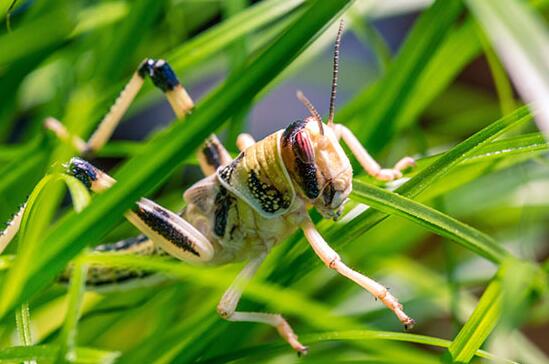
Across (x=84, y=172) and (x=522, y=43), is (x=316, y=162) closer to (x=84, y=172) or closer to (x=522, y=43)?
(x=84, y=172)

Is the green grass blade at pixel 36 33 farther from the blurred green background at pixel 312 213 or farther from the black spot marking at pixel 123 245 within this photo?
the black spot marking at pixel 123 245

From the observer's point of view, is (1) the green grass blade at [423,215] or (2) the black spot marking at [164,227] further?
(2) the black spot marking at [164,227]

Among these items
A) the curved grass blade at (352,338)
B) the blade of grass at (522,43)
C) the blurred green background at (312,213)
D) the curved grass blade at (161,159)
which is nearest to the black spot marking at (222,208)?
the blurred green background at (312,213)

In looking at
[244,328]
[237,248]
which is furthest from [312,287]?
[244,328]

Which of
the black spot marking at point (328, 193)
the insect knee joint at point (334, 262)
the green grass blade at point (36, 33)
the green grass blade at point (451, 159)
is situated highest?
the green grass blade at point (36, 33)

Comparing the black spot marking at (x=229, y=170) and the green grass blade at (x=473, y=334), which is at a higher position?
the black spot marking at (x=229, y=170)

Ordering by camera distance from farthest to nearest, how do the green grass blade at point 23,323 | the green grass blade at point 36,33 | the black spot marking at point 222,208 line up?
1. the black spot marking at point 222,208
2. the green grass blade at point 36,33
3. the green grass blade at point 23,323

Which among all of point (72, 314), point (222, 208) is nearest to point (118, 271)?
point (222, 208)
